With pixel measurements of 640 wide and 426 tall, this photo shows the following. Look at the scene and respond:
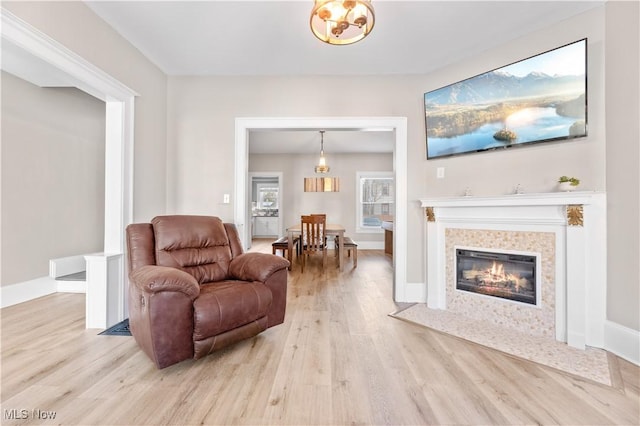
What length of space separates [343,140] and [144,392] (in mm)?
5351

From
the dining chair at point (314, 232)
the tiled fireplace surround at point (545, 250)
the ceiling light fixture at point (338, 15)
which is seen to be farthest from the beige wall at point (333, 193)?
the ceiling light fixture at point (338, 15)

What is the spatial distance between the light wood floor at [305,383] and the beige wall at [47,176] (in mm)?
1188

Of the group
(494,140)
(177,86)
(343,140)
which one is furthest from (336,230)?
(177,86)

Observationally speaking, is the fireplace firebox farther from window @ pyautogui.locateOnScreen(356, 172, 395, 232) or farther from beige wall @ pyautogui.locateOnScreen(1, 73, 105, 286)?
beige wall @ pyautogui.locateOnScreen(1, 73, 105, 286)

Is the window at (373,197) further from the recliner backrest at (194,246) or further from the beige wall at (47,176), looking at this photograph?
the beige wall at (47,176)

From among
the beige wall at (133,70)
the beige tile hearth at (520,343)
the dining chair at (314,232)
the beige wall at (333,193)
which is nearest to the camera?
the beige tile hearth at (520,343)

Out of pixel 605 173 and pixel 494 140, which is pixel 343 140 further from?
pixel 605 173

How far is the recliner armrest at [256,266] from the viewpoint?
2035 mm

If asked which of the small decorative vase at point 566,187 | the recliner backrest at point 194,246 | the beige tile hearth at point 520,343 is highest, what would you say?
the small decorative vase at point 566,187

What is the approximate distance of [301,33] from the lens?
2.40 m

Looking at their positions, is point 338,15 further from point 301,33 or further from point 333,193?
point 333,193

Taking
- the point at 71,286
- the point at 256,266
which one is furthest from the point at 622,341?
the point at 71,286

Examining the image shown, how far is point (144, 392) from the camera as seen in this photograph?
4.77 ft

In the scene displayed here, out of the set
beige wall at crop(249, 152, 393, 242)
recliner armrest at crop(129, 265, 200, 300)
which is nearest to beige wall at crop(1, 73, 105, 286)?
recliner armrest at crop(129, 265, 200, 300)
